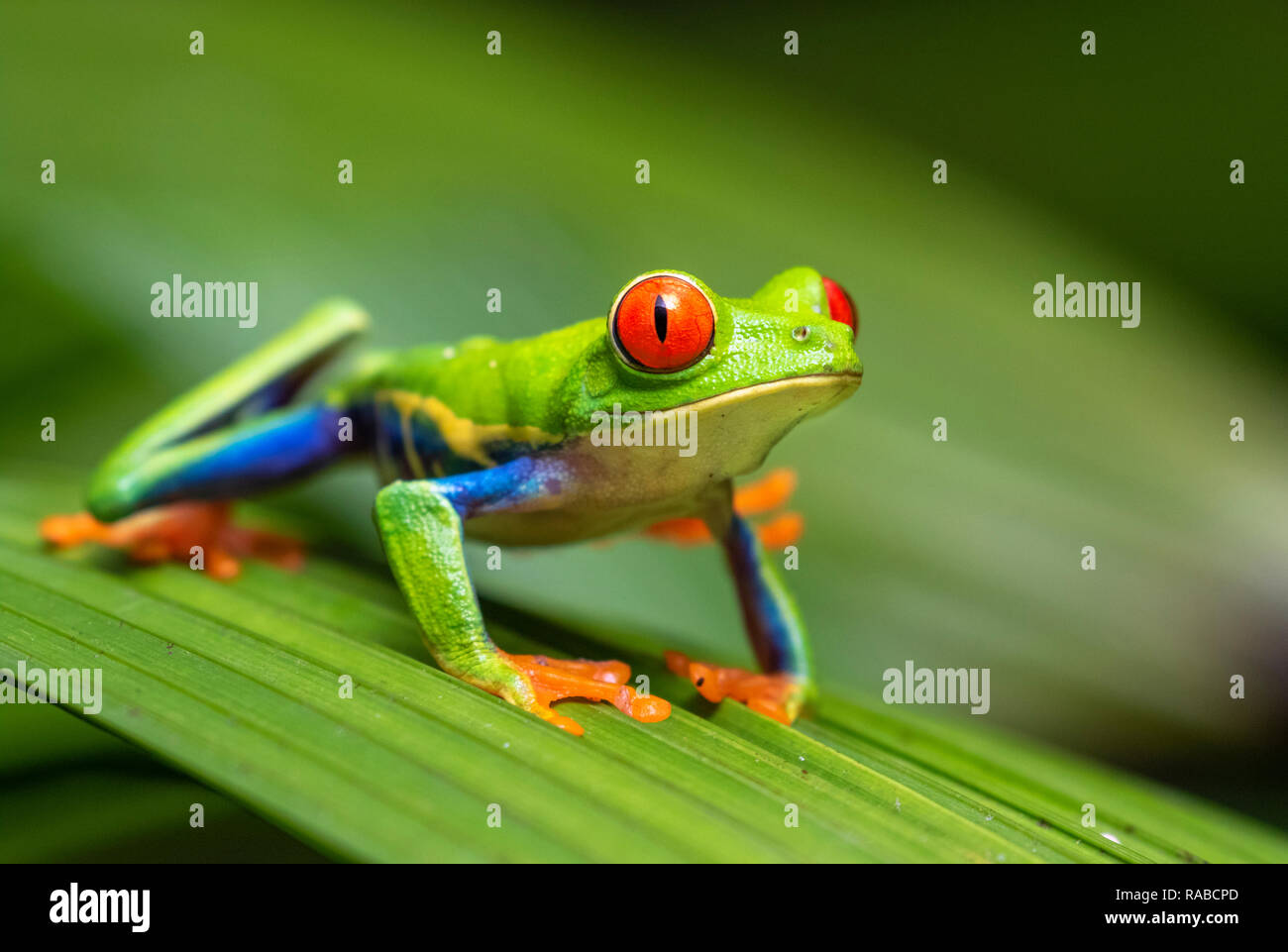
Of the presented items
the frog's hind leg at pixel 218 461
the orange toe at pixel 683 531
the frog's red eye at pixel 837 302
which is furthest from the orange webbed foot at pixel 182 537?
the frog's red eye at pixel 837 302

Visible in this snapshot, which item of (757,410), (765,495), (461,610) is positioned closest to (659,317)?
(757,410)

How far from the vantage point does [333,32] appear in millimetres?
4309

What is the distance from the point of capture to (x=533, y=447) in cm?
214

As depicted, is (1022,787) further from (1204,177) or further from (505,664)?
(1204,177)

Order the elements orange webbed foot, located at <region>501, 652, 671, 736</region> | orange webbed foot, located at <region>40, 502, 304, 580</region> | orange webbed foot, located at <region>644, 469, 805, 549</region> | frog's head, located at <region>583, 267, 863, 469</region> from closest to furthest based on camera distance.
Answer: orange webbed foot, located at <region>501, 652, 671, 736</region>
frog's head, located at <region>583, 267, 863, 469</region>
orange webbed foot, located at <region>40, 502, 304, 580</region>
orange webbed foot, located at <region>644, 469, 805, 549</region>

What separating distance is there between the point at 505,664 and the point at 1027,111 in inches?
169

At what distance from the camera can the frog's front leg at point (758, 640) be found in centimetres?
215

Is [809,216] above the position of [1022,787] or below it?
above

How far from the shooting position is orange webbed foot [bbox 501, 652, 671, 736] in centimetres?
175

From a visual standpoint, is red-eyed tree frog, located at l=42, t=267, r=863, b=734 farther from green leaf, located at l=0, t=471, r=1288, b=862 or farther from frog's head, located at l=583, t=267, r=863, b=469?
green leaf, located at l=0, t=471, r=1288, b=862

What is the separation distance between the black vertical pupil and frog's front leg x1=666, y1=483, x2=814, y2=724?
586 millimetres

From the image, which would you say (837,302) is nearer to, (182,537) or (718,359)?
(718,359)

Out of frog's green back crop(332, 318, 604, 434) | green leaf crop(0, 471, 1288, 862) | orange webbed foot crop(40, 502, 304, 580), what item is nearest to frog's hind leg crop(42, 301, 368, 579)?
orange webbed foot crop(40, 502, 304, 580)
